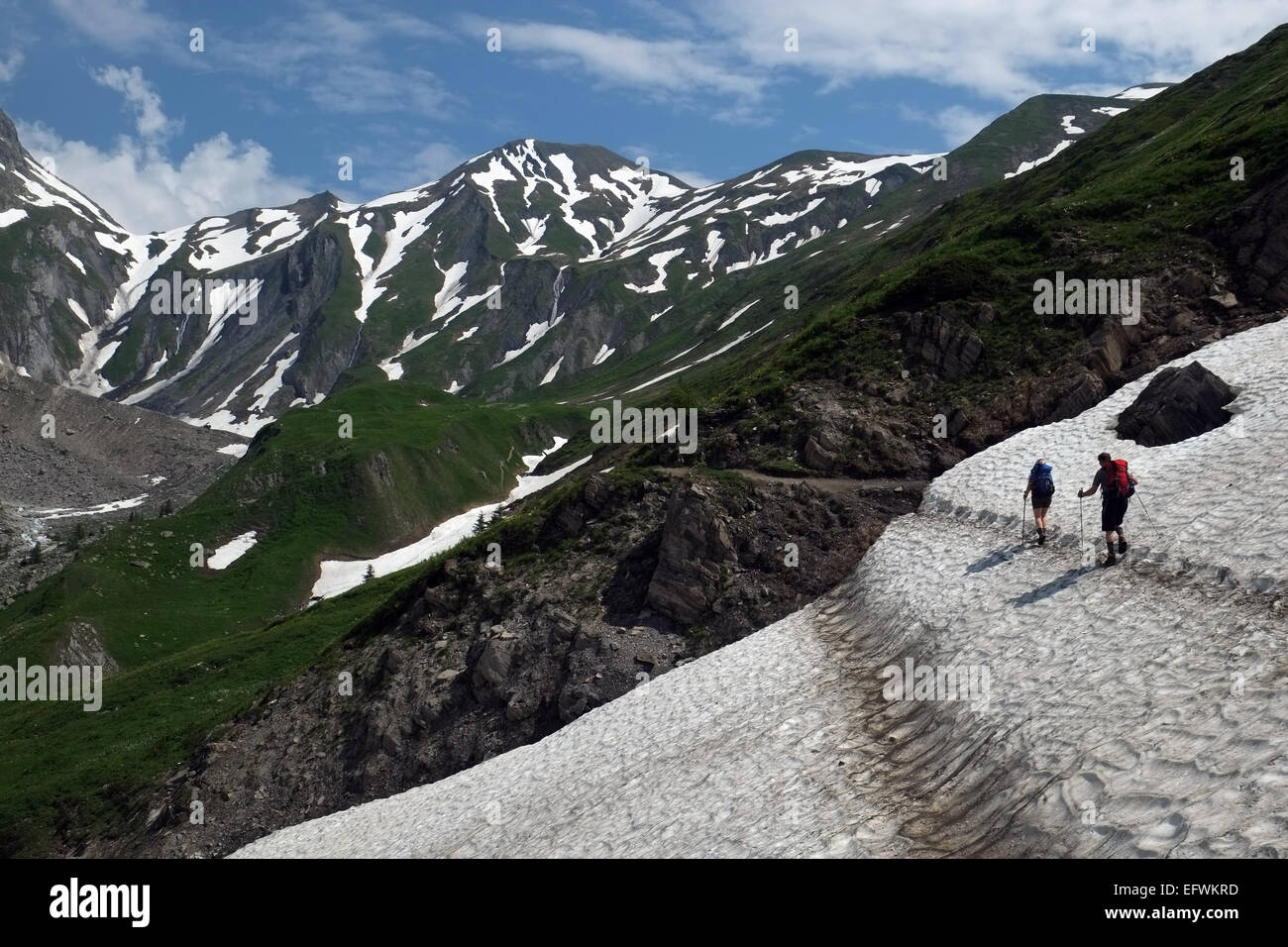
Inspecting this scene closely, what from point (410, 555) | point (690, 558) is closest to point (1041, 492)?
point (690, 558)

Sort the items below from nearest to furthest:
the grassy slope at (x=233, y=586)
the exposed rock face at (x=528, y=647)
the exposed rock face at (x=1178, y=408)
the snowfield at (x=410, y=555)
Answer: the exposed rock face at (x=1178, y=408)
the exposed rock face at (x=528, y=647)
the grassy slope at (x=233, y=586)
the snowfield at (x=410, y=555)

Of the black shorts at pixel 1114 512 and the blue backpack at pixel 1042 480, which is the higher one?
the blue backpack at pixel 1042 480

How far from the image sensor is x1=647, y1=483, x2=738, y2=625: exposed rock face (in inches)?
1399

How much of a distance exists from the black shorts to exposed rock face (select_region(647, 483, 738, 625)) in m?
15.6

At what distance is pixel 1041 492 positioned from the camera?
2634cm

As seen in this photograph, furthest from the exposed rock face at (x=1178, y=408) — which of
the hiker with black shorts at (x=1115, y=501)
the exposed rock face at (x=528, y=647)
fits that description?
the exposed rock face at (x=528, y=647)

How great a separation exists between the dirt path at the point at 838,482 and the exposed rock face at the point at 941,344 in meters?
6.99

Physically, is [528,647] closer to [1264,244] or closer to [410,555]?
[1264,244]

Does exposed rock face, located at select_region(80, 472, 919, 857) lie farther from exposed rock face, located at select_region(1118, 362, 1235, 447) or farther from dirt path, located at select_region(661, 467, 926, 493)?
exposed rock face, located at select_region(1118, 362, 1235, 447)

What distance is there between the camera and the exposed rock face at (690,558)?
3553 centimetres

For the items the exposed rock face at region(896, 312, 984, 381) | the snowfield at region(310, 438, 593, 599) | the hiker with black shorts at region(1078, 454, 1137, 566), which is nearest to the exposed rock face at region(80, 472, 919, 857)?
the exposed rock face at region(896, 312, 984, 381)

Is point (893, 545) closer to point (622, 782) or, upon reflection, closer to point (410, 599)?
point (622, 782)

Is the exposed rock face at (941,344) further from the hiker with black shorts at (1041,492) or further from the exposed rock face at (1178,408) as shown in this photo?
the hiker with black shorts at (1041,492)

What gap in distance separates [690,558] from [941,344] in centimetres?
1617
